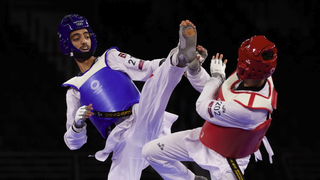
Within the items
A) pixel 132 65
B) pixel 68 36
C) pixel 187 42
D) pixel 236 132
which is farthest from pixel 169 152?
pixel 68 36

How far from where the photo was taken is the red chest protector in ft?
11.5

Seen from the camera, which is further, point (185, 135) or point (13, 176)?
point (13, 176)

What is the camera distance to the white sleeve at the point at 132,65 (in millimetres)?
4711

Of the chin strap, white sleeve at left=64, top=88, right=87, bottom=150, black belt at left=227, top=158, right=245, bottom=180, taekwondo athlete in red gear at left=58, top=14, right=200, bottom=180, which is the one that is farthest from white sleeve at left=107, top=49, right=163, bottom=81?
black belt at left=227, top=158, right=245, bottom=180

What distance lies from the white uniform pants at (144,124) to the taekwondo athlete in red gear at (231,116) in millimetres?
285

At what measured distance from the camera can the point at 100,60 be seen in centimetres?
483

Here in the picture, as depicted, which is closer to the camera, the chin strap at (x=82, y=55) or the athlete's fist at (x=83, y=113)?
the athlete's fist at (x=83, y=113)

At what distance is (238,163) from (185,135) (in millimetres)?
566

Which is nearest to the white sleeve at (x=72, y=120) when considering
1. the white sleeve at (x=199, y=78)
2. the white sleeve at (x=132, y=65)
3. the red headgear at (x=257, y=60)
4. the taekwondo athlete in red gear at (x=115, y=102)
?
the taekwondo athlete in red gear at (x=115, y=102)

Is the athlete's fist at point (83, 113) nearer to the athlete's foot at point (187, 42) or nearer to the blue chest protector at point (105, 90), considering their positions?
the blue chest protector at point (105, 90)

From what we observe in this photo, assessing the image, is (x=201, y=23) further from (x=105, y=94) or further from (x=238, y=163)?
(x=238, y=163)

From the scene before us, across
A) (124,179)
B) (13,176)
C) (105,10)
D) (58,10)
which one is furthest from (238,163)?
(58,10)

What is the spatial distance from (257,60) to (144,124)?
153 cm

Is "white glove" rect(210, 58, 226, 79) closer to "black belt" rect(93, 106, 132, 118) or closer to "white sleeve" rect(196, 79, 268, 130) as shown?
"white sleeve" rect(196, 79, 268, 130)
